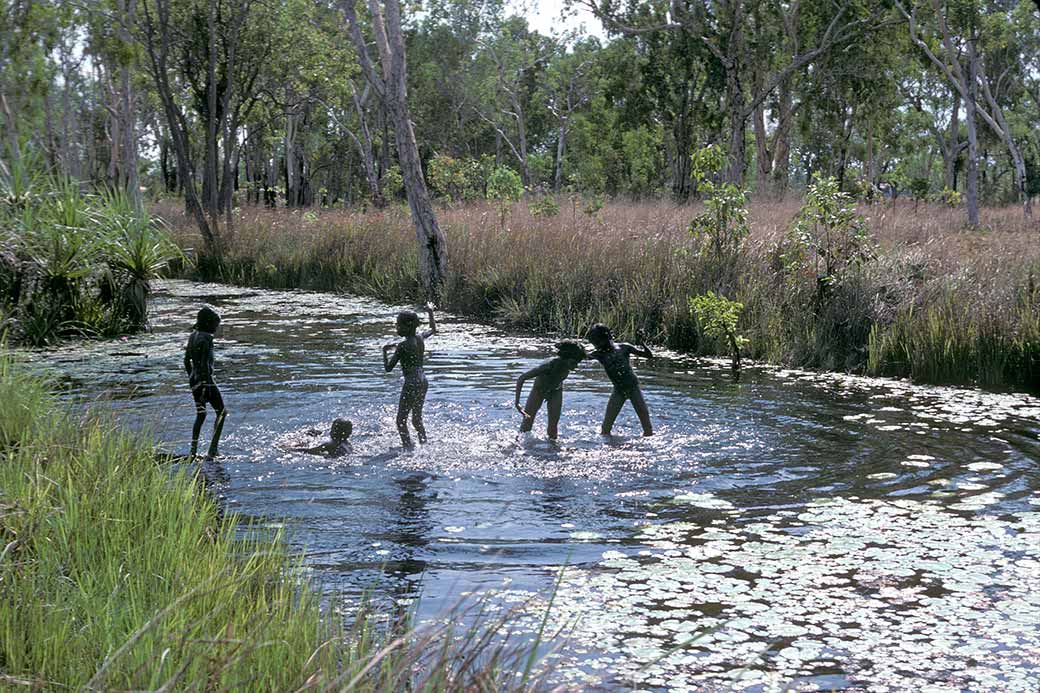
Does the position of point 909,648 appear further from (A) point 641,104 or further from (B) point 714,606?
(A) point 641,104

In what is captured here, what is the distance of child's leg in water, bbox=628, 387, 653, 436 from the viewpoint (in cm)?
813

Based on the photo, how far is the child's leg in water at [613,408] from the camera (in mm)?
8258

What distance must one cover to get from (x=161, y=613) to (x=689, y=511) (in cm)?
458

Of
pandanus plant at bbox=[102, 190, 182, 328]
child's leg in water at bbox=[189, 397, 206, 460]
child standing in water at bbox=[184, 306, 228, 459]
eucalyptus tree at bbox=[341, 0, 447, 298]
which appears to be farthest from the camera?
eucalyptus tree at bbox=[341, 0, 447, 298]

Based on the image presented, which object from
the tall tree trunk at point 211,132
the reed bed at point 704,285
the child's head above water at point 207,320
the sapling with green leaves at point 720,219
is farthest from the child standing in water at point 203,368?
the tall tree trunk at point 211,132

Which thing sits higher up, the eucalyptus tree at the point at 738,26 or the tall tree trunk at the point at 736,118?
the eucalyptus tree at the point at 738,26

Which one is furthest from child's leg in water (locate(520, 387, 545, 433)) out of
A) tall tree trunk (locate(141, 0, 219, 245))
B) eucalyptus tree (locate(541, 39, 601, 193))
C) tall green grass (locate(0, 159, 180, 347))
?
eucalyptus tree (locate(541, 39, 601, 193))

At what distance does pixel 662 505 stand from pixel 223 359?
6942 mm

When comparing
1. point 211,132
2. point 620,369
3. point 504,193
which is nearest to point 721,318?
point 620,369

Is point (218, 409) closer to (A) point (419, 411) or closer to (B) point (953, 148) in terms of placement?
(A) point (419, 411)

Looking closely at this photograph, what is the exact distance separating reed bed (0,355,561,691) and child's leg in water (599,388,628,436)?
3491mm

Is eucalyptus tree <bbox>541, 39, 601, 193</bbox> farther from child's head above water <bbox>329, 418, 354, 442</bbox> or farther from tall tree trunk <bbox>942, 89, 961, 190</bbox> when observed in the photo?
child's head above water <bbox>329, 418, 354, 442</bbox>

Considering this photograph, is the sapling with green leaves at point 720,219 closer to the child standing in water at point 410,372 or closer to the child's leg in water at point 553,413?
the child's leg in water at point 553,413

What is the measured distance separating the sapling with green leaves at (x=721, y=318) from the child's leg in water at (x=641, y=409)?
3108mm
